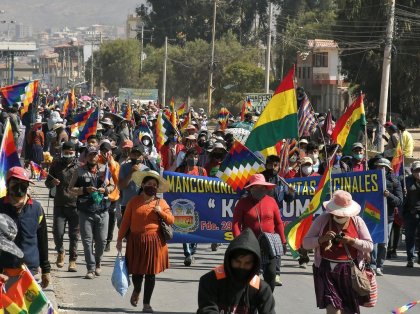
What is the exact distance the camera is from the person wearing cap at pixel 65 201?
13.3 meters

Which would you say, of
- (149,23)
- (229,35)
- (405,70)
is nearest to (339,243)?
(405,70)

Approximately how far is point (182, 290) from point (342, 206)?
157 inches

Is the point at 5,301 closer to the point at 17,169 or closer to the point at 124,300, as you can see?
the point at 17,169

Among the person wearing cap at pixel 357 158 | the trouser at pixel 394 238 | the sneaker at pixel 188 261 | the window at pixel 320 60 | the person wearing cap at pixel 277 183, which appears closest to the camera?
the person wearing cap at pixel 277 183

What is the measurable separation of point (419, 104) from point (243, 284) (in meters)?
46.3

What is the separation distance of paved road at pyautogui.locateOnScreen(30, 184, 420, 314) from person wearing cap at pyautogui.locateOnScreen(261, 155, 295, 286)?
784mm

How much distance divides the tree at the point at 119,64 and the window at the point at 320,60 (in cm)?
2476

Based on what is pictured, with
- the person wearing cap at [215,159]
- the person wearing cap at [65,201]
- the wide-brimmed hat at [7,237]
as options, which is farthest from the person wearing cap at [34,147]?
the wide-brimmed hat at [7,237]

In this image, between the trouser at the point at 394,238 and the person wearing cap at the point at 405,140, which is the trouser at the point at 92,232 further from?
the person wearing cap at the point at 405,140

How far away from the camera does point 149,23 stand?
108 m

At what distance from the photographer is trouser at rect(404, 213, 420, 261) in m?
14.7

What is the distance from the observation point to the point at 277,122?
43.4 feet

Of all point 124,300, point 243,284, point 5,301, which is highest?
point 243,284

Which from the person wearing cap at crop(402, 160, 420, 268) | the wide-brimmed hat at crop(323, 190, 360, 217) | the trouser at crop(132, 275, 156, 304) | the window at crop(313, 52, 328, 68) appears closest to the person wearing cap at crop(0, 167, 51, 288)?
the trouser at crop(132, 275, 156, 304)
